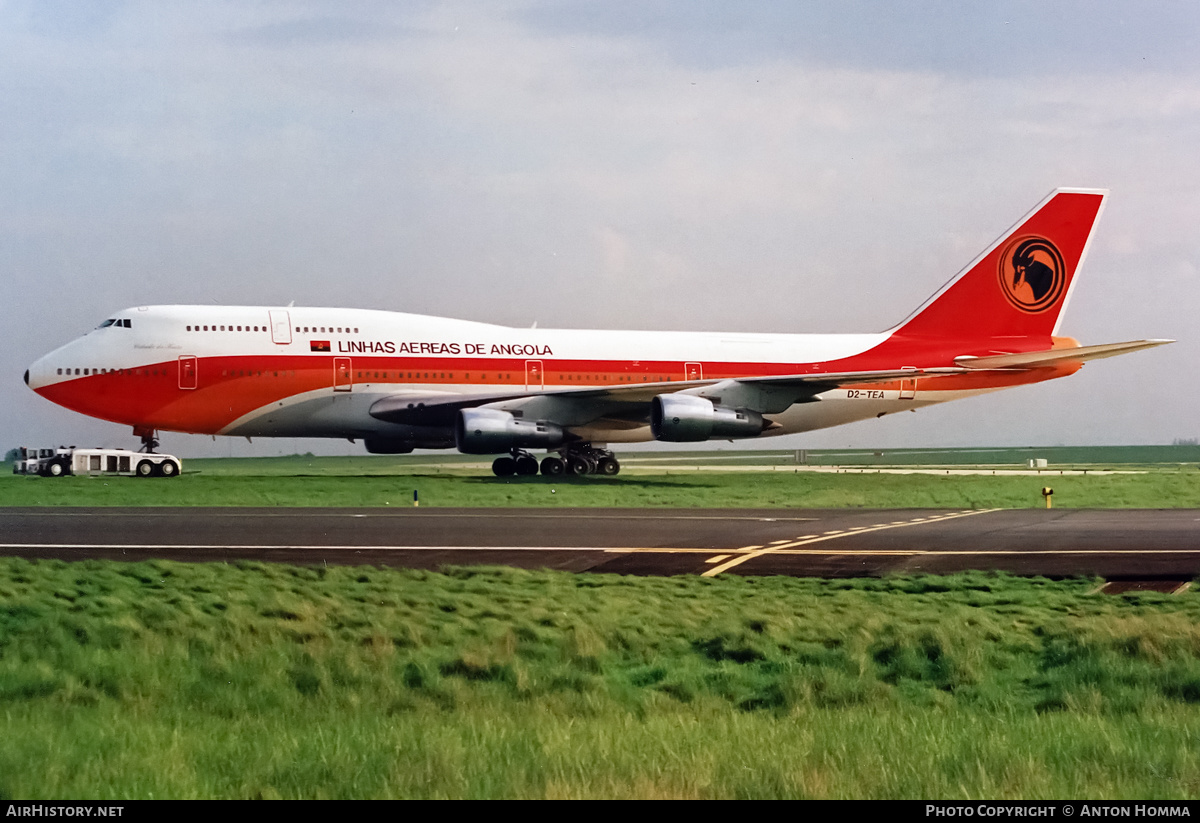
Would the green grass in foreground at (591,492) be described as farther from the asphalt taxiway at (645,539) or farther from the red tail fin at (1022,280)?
the red tail fin at (1022,280)

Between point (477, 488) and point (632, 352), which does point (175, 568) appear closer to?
point (477, 488)

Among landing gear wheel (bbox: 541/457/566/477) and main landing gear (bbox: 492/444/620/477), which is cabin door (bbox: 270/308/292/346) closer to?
main landing gear (bbox: 492/444/620/477)

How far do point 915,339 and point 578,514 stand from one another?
2566cm

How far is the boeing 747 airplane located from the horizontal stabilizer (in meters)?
0.08

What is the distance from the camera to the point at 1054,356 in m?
44.4

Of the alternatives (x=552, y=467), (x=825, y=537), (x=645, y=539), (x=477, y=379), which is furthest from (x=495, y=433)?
(x=825, y=537)

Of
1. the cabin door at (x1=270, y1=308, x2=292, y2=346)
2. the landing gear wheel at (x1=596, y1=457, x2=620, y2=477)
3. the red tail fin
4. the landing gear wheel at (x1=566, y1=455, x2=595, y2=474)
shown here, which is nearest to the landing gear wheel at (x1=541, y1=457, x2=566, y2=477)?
the landing gear wheel at (x1=566, y1=455, x2=595, y2=474)

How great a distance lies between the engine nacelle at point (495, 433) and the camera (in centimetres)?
3825

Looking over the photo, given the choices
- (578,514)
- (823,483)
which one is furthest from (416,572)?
(823,483)

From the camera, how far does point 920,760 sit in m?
→ 7.78

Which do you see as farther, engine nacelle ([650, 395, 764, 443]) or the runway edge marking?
engine nacelle ([650, 395, 764, 443])

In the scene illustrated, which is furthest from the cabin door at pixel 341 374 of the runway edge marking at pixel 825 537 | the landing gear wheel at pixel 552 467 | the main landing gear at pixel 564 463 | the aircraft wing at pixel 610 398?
the runway edge marking at pixel 825 537

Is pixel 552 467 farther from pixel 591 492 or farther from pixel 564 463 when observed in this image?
pixel 591 492

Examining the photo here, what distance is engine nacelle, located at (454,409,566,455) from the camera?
3825 centimetres
